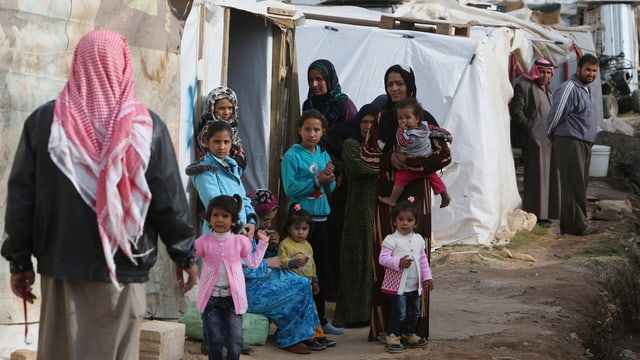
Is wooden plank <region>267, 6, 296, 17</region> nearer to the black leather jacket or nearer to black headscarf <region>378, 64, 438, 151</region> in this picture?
black headscarf <region>378, 64, 438, 151</region>

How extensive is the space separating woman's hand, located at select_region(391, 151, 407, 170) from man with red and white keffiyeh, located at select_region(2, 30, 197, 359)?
8.25ft

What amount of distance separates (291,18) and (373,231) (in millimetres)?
2036

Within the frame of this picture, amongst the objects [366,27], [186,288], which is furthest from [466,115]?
[186,288]

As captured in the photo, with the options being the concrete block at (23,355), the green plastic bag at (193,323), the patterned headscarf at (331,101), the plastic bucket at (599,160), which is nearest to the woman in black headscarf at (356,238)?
the patterned headscarf at (331,101)

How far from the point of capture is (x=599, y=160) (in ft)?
49.3

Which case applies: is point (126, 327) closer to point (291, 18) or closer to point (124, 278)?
point (124, 278)

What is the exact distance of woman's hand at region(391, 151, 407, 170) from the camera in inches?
239

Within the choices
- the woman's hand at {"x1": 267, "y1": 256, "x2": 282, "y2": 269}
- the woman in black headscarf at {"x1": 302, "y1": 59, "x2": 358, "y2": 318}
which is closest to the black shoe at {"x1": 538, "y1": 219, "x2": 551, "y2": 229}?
the woman in black headscarf at {"x1": 302, "y1": 59, "x2": 358, "y2": 318}

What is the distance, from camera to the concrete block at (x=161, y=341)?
17.7 ft

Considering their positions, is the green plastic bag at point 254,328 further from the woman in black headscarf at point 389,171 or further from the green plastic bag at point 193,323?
the woman in black headscarf at point 389,171

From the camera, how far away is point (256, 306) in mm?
6012

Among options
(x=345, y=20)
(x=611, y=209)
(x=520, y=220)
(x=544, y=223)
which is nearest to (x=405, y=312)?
(x=520, y=220)

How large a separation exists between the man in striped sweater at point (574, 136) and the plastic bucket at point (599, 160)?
378 centimetres

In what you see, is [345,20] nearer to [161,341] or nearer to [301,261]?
[301,261]
